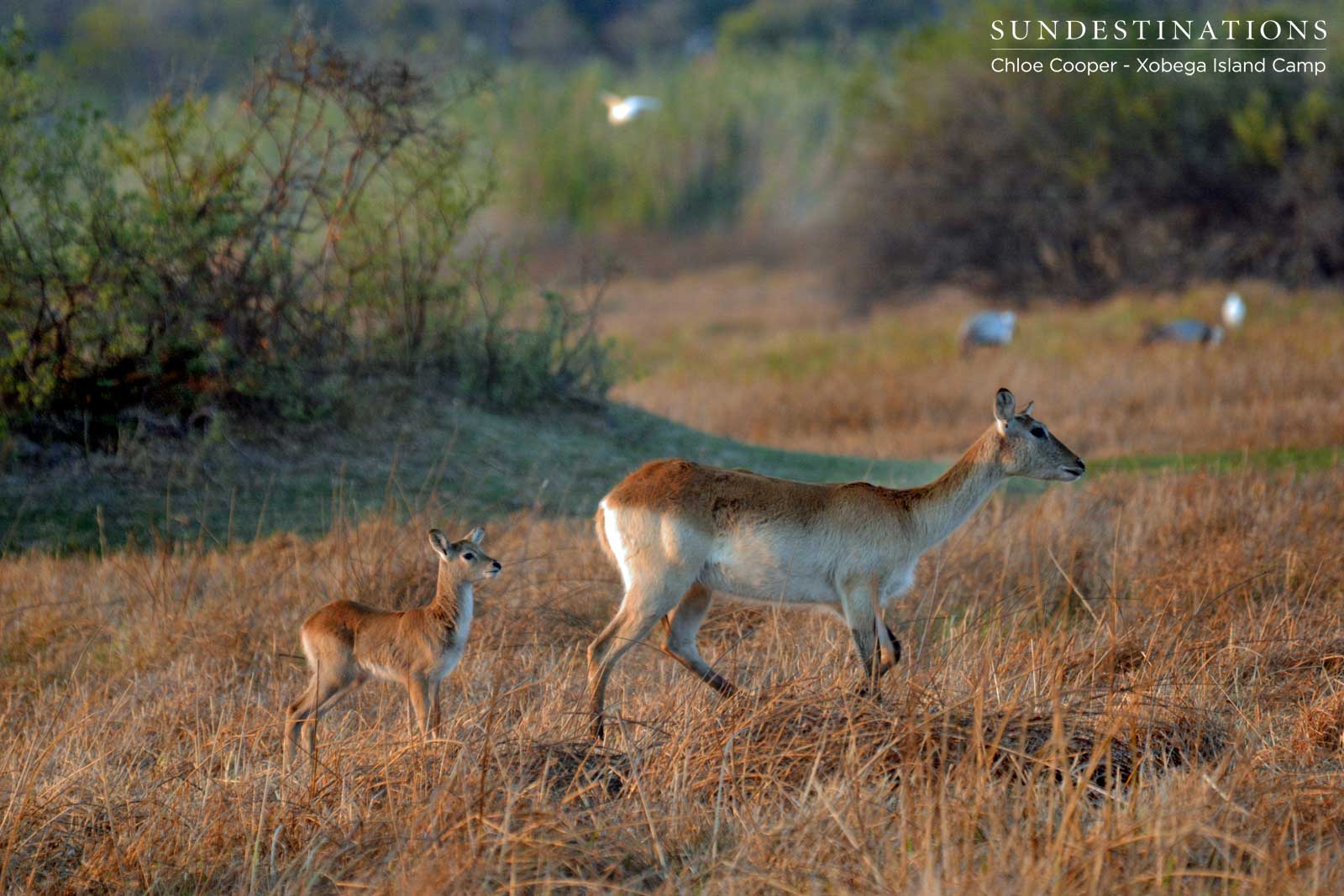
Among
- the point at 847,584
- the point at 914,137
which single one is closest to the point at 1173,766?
the point at 847,584

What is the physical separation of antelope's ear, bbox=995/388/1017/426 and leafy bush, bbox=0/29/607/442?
20.3 feet

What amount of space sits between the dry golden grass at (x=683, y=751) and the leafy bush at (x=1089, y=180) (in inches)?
791

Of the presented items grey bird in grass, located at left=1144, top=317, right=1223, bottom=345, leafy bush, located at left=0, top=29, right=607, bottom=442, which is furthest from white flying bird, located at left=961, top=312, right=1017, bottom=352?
leafy bush, located at left=0, top=29, right=607, bottom=442

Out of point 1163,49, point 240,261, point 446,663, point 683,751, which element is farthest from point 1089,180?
point 683,751

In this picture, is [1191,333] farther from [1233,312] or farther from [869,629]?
[869,629]

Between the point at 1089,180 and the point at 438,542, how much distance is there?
24.4 meters

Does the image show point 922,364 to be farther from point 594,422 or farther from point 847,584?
point 847,584

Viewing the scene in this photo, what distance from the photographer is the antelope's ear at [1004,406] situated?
646cm

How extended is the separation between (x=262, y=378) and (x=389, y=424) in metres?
1.14

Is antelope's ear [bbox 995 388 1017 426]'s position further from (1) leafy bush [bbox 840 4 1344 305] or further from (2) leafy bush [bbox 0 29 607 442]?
(1) leafy bush [bbox 840 4 1344 305]

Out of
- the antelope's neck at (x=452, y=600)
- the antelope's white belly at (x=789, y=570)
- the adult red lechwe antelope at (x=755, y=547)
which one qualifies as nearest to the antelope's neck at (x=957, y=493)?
the adult red lechwe antelope at (x=755, y=547)

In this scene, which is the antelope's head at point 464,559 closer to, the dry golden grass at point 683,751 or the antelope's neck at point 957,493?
the dry golden grass at point 683,751

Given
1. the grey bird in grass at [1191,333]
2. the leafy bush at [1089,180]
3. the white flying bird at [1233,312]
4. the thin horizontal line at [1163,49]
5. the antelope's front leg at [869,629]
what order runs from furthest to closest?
1. the thin horizontal line at [1163,49]
2. the leafy bush at [1089,180]
3. the white flying bird at [1233,312]
4. the grey bird in grass at [1191,333]
5. the antelope's front leg at [869,629]

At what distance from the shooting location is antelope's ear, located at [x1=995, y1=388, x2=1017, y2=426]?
6461 mm
